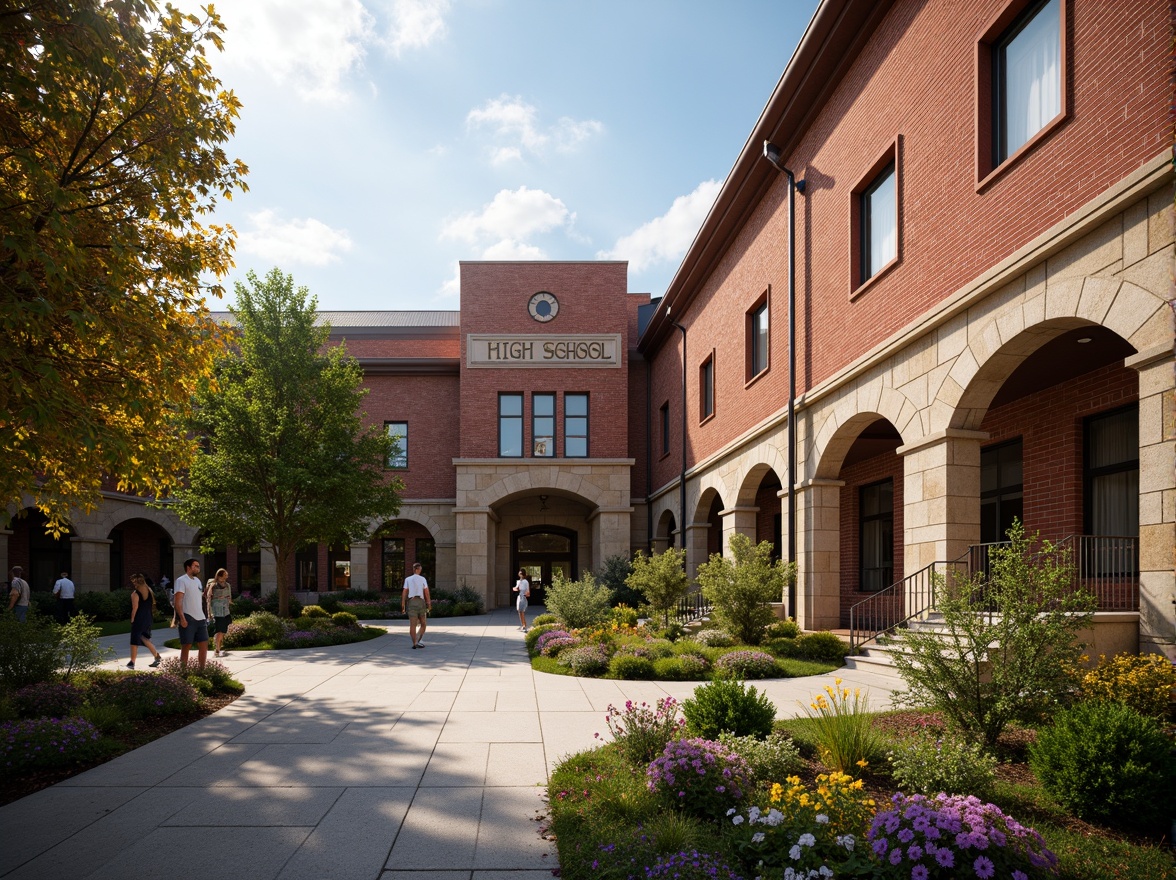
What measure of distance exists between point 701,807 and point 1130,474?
942 cm

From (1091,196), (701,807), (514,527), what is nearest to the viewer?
(701,807)

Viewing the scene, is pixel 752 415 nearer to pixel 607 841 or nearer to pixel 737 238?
pixel 737 238

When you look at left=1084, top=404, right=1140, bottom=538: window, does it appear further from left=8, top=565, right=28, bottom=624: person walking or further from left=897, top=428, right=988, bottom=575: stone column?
left=8, top=565, right=28, bottom=624: person walking

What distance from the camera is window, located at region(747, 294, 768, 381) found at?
62.1 ft

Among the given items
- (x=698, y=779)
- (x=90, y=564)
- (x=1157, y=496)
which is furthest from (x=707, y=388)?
(x=90, y=564)

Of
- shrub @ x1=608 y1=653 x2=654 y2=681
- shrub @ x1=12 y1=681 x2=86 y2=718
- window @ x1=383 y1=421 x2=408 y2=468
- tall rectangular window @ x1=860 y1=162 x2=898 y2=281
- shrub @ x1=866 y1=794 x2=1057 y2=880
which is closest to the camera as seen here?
shrub @ x1=866 y1=794 x2=1057 y2=880

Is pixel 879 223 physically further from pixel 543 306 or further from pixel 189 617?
pixel 543 306

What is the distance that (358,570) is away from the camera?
31578 millimetres

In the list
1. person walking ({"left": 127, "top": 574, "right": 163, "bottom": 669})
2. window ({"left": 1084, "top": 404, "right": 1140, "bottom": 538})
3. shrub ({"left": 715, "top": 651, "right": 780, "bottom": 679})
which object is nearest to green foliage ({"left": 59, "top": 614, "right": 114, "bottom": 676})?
person walking ({"left": 127, "top": 574, "right": 163, "bottom": 669})

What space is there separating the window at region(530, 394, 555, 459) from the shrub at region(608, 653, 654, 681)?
1829 cm

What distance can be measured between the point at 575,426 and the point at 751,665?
1925 cm

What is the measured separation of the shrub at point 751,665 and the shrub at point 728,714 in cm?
485

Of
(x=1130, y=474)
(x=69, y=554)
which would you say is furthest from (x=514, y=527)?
→ (x=1130, y=474)

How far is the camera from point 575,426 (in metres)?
30.5
